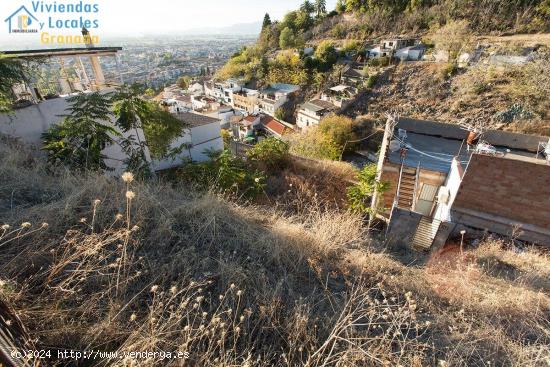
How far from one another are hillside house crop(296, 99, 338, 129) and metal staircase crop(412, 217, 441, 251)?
20.0m

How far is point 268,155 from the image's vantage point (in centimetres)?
1012

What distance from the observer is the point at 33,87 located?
6.67 meters

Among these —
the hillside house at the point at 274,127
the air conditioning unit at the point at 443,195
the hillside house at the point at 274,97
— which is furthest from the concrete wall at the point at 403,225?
the hillside house at the point at 274,97

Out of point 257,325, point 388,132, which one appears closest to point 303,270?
point 257,325

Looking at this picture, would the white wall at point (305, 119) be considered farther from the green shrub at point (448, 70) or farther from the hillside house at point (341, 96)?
the green shrub at point (448, 70)

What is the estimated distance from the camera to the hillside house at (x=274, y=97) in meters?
31.0

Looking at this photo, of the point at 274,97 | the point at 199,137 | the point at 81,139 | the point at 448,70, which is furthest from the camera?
the point at 274,97

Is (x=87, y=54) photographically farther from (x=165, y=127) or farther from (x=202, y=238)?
(x=202, y=238)

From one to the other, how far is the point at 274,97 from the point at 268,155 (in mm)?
23880

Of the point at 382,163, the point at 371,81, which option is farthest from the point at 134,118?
the point at 371,81

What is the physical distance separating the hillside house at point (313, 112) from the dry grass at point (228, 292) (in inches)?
945

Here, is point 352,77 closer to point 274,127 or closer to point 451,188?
point 274,127

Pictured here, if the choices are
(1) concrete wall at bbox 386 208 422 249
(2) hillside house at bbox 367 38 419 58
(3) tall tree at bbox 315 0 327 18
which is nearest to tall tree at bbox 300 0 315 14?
(3) tall tree at bbox 315 0 327 18

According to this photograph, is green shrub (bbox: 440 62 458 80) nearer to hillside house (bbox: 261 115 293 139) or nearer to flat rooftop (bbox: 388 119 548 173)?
hillside house (bbox: 261 115 293 139)
